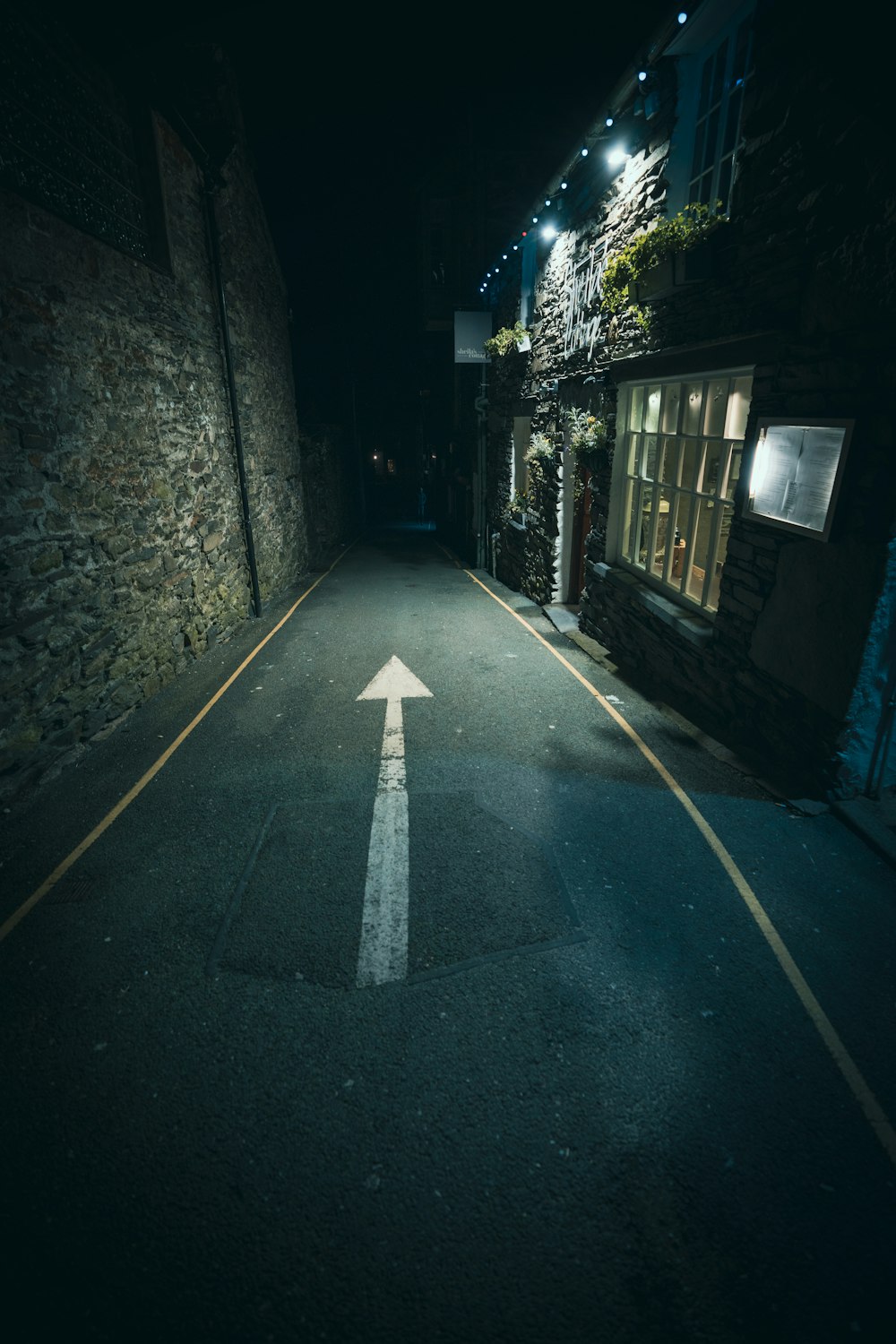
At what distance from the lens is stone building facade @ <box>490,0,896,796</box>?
394 centimetres

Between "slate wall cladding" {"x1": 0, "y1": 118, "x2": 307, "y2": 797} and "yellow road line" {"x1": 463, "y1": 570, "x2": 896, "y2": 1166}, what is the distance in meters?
5.75

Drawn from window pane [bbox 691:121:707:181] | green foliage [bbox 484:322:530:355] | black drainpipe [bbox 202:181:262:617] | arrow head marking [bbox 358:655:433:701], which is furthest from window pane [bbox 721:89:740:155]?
black drainpipe [bbox 202:181:262:617]

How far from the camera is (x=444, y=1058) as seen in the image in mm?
2799

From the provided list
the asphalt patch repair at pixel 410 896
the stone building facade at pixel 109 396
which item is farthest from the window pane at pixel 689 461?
the stone building facade at pixel 109 396

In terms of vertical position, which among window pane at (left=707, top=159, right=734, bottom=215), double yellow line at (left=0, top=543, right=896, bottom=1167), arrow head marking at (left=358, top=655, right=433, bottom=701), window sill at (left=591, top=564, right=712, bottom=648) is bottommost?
double yellow line at (left=0, top=543, right=896, bottom=1167)

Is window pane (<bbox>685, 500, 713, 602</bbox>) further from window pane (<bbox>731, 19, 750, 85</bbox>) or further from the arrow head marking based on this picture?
window pane (<bbox>731, 19, 750, 85</bbox>)

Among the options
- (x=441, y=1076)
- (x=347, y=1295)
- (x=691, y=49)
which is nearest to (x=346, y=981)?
(x=441, y=1076)

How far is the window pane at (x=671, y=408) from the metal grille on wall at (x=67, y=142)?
261 inches

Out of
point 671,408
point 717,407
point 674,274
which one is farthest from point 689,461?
point 674,274

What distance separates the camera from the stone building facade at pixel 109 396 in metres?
5.05

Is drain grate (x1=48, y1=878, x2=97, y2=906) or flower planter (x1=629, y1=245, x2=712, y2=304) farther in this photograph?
flower planter (x1=629, y1=245, x2=712, y2=304)

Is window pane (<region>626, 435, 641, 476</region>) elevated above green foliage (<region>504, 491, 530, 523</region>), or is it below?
above

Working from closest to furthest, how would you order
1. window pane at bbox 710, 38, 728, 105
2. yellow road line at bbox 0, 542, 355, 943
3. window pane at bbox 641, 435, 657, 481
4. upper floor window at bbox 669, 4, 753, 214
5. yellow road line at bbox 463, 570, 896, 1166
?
yellow road line at bbox 463, 570, 896, 1166
yellow road line at bbox 0, 542, 355, 943
upper floor window at bbox 669, 4, 753, 214
window pane at bbox 710, 38, 728, 105
window pane at bbox 641, 435, 657, 481

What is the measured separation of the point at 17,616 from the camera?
4973mm
